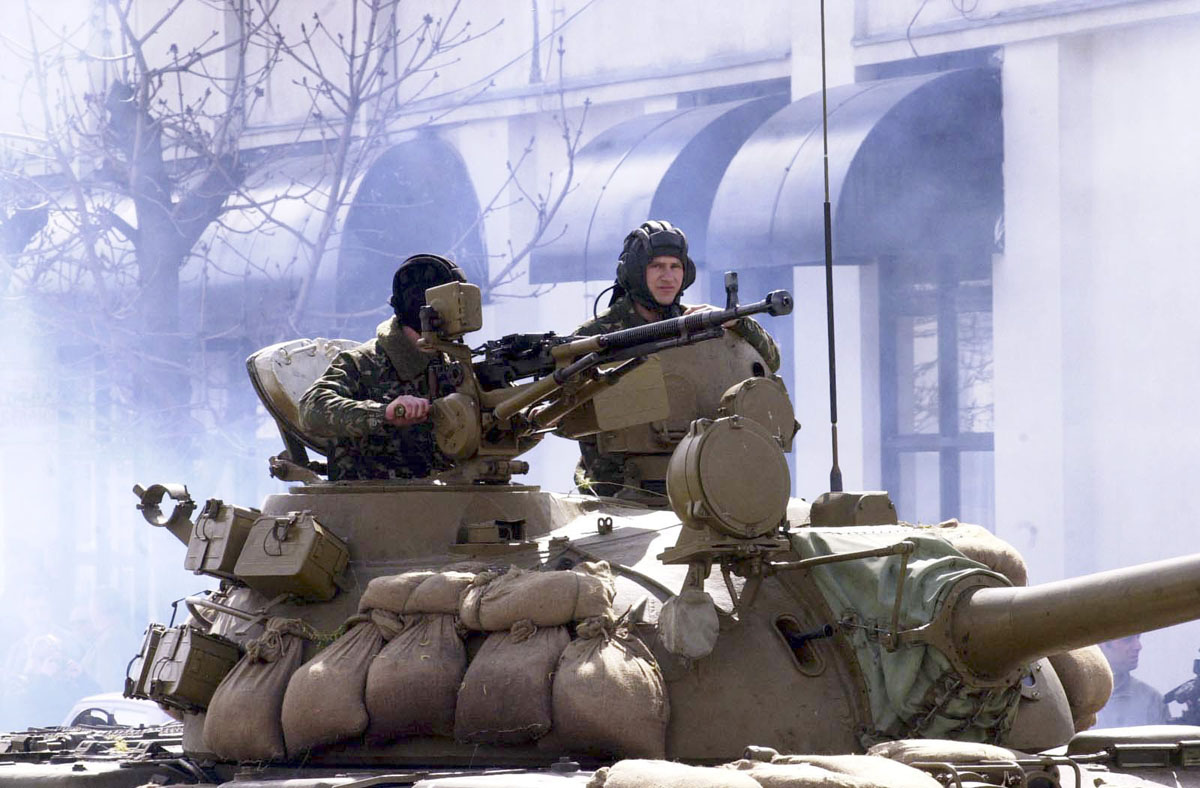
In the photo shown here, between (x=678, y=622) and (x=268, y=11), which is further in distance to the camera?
(x=268, y=11)

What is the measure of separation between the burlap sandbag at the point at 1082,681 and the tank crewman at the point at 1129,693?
6.47m

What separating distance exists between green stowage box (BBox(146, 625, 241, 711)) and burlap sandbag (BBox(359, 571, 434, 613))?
894 millimetres

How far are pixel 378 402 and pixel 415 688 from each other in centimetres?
216

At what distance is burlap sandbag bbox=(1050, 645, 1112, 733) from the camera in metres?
10.2

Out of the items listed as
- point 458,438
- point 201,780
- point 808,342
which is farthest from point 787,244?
point 201,780

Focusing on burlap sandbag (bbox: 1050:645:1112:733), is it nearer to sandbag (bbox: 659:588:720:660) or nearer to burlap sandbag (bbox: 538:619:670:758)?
sandbag (bbox: 659:588:720:660)

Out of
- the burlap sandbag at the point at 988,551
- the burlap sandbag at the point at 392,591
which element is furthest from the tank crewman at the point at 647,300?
the burlap sandbag at the point at 392,591

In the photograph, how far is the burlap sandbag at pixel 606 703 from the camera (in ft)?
28.0

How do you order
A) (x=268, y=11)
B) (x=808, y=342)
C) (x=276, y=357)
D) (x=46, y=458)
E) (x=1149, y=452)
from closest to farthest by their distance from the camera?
(x=276, y=357) < (x=1149, y=452) < (x=808, y=342) < (x=268, y=11) < (x=46, y=458)

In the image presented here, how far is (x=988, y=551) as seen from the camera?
9.83m

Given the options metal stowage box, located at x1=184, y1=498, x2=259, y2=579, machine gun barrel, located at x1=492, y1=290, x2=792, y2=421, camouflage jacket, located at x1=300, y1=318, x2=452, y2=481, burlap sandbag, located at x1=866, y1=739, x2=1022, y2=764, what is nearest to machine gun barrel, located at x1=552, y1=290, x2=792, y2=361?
machine gun barrel, located at x1=492, y1=290, x2=792, y2=421

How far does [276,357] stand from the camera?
1155 cm

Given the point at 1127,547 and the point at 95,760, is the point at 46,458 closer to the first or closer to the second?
the point at 1127,547

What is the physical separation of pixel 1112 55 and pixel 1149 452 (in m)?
3.09
